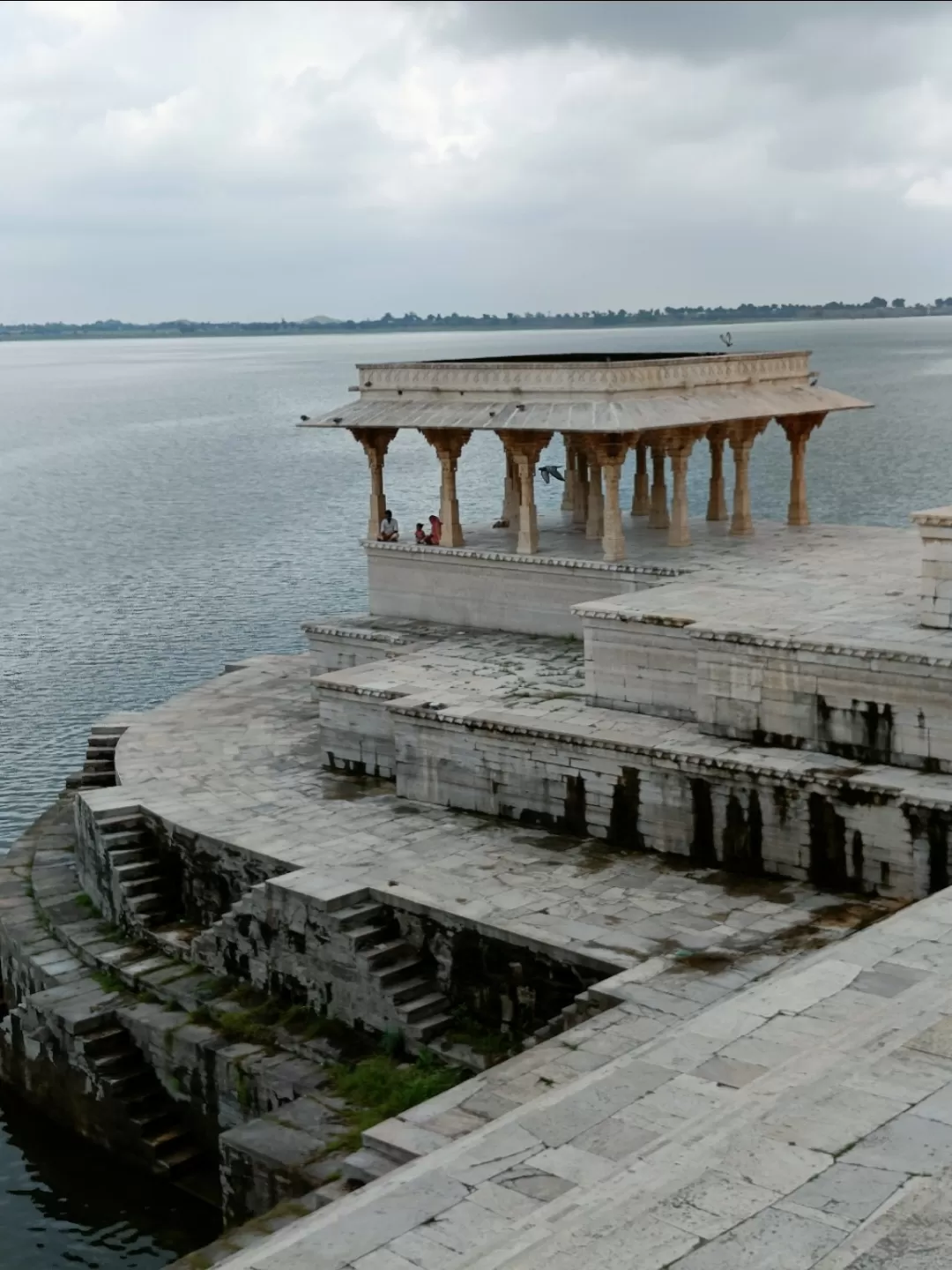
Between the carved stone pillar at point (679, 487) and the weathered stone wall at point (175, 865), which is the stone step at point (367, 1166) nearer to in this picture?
the weathered stone wall at point (175, 865)

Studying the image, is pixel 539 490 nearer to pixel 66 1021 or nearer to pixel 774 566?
pixel 774 566

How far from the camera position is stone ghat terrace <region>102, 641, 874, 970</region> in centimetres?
1284

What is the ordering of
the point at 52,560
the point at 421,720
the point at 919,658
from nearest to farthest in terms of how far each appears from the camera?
1. the point at 919,658
2. the point at 421,720
3. the point at 52,560

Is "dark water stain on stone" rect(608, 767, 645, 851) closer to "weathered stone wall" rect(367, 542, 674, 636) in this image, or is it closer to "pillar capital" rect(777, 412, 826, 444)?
"weathered stone wall" rect(367, 542, 674, 636)

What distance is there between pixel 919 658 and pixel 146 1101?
8321 millimetres

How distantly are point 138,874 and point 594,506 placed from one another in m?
9.68

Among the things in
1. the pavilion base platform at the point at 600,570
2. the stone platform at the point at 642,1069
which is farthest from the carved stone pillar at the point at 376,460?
the stone platform at the point at 642,1069

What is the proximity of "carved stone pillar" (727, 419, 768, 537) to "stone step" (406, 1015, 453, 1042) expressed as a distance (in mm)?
11330

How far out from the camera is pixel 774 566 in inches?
768

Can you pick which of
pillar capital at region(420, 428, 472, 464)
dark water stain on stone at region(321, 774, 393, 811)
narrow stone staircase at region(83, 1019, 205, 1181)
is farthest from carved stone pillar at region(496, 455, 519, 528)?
narrow stone staircase at region(83, 1019, 205, 1181)

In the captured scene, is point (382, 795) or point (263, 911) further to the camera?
point (382, 795)

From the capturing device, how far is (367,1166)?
10.3 m

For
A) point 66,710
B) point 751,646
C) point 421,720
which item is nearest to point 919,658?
point 751,646

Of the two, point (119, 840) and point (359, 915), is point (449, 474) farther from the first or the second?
point (359, 915)
